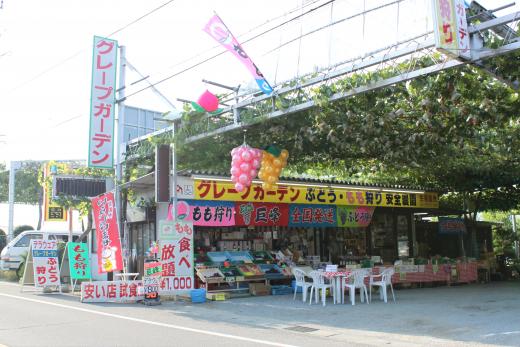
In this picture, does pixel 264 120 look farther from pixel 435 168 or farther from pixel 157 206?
pixel 435 168

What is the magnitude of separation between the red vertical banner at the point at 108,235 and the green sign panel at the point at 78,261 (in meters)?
1.54

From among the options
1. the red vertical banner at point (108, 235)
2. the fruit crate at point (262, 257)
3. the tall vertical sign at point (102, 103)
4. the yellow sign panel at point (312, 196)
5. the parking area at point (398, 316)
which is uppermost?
the tall vertical sign at point (102, 103)

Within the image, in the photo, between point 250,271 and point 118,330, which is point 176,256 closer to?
point 250,271

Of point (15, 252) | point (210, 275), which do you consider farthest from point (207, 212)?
point (15, 252)

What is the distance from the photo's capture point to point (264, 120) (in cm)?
1102

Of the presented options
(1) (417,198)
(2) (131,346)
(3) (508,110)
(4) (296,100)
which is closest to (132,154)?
(4) (296,100)

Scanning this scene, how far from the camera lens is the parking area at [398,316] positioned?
8.53m

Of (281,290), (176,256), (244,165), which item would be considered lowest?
(281,290)

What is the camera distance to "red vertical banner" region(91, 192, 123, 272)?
13.6m

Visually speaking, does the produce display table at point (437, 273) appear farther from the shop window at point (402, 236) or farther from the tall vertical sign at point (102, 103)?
the tall vertical sign at point (102, 103)

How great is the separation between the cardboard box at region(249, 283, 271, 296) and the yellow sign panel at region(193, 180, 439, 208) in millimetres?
2634

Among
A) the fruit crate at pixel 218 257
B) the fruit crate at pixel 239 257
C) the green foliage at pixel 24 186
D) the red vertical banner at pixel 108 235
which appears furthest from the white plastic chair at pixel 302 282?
the green foliage at pixel 24 186

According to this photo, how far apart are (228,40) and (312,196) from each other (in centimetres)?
865

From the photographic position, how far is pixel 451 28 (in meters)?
7.07
